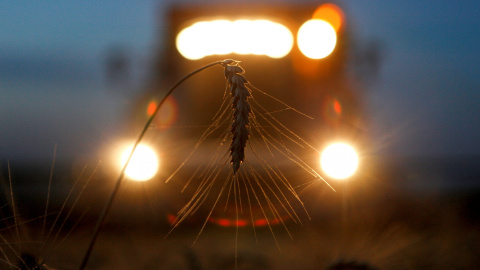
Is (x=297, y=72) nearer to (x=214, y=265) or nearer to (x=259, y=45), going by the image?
(x=259, y=45)

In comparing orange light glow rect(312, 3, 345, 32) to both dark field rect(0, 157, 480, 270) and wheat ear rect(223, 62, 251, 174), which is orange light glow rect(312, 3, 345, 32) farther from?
wheat ear rect(223, 62, 251, 174)

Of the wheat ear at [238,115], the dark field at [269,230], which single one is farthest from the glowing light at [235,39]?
the wheat ear at [238,115]

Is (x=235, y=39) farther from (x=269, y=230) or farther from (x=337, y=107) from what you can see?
(x=269, y=230)

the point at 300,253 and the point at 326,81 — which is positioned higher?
the point at 326,81

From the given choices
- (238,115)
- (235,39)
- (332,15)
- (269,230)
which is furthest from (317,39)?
(238,115)

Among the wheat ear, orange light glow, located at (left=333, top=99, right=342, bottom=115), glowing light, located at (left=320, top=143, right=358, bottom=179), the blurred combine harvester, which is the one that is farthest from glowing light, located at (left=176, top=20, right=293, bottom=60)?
the wheat ear

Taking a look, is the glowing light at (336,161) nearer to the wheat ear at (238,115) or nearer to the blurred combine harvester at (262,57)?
the wheat ear at (238,115)

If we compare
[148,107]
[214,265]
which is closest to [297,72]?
[148,107]
